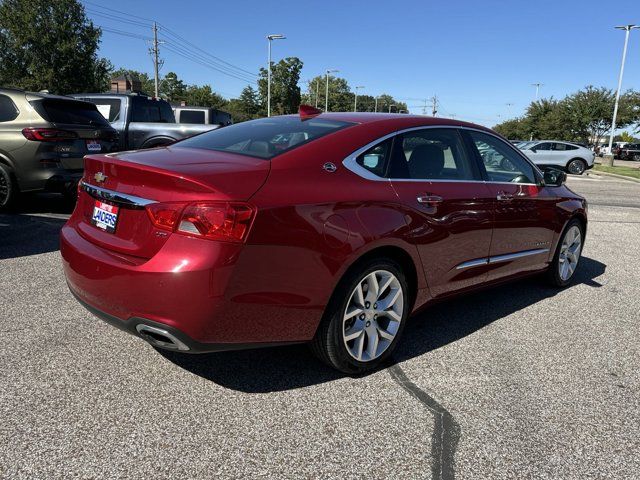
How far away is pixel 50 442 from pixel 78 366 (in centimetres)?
76

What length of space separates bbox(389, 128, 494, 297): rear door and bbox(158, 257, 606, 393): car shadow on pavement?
14.9 inches

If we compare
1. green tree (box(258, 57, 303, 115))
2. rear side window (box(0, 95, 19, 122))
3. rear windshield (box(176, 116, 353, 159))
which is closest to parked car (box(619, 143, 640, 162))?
green tree (box(258, 57, 303, 115))

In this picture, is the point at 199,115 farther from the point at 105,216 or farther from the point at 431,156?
the point at 105,216

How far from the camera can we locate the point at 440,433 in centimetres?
263

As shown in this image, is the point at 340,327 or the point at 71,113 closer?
the point at 340,327

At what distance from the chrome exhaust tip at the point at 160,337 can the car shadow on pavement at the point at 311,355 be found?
55 centimetres

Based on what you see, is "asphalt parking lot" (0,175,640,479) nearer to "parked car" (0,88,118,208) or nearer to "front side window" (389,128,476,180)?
"front side window" (389,128,476,180)

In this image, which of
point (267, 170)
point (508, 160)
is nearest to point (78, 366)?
point (267, 170)

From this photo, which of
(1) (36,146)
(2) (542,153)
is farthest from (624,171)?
(1) (36,146)

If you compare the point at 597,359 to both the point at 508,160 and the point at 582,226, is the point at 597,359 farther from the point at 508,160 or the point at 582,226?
the point at 582,226

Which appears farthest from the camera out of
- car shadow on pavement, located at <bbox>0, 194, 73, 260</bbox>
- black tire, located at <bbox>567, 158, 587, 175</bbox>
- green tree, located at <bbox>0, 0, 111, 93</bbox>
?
green tree, located at <bbox>0, 0, 111, 93</bbox>

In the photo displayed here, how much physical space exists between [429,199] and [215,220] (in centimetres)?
154

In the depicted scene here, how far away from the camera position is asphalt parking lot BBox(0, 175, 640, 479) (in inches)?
92.3

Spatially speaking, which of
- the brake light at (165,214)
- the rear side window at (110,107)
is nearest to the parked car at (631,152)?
the rear side window at (110,107)
